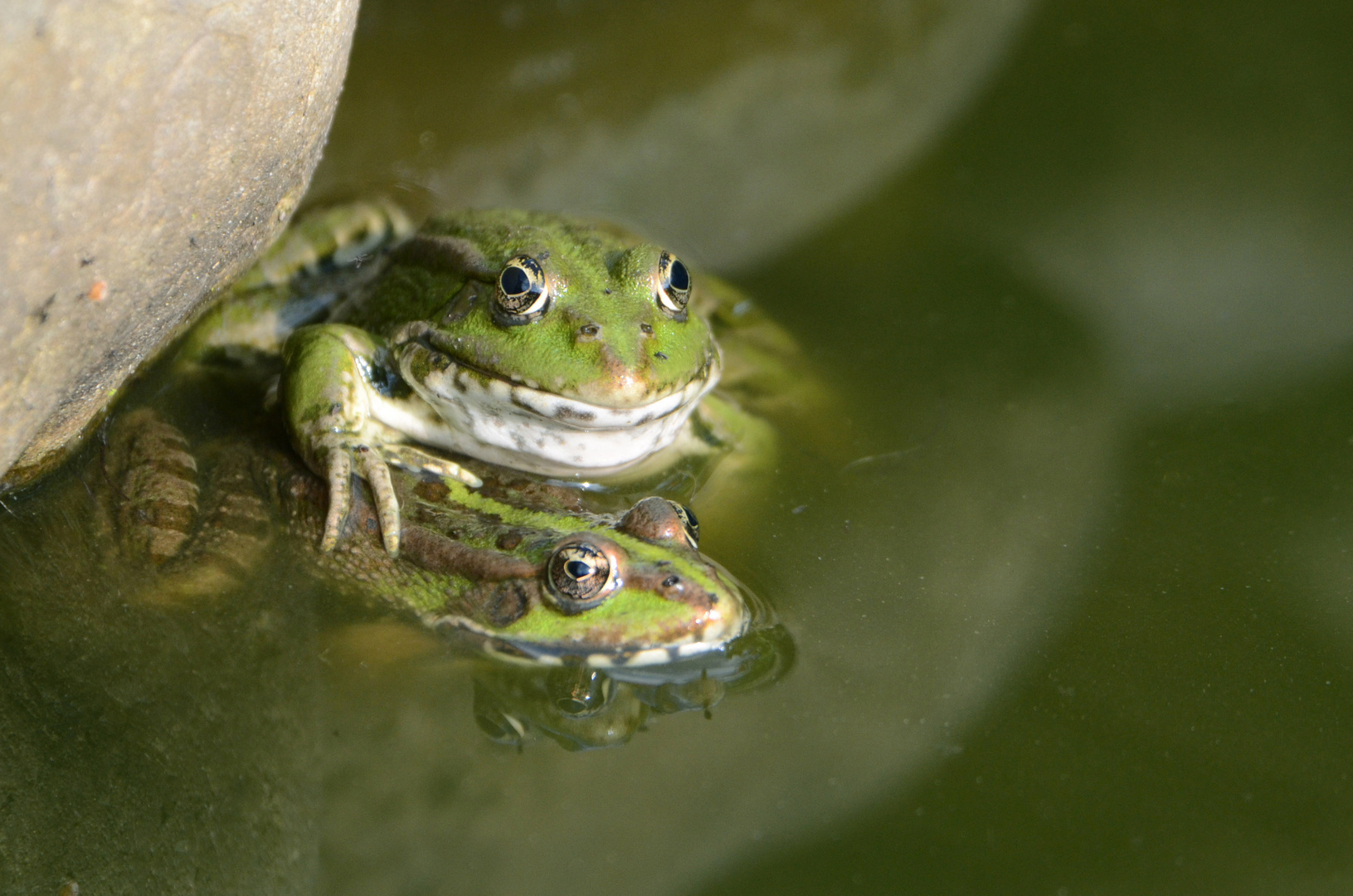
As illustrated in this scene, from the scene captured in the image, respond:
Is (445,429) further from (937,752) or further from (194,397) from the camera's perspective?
(937,752)

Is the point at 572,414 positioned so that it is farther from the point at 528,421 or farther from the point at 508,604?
the point at 508,604

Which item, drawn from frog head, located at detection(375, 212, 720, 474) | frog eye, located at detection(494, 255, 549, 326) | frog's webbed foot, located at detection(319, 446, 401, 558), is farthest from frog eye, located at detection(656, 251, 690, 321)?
frog's webbed foot, located at detection(319, 446, 401, 558)

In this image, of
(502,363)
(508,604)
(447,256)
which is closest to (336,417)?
(502,363)

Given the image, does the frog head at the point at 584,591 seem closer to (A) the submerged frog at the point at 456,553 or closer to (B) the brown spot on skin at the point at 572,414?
(A) the submerged frog at the point at 456,553

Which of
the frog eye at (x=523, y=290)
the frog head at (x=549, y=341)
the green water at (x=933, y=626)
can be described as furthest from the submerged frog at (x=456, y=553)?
the frog eye at (x=523, y=290)

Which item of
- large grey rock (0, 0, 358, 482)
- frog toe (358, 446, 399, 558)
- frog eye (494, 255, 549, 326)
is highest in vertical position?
large grey rock (0, 0, 358, 482)

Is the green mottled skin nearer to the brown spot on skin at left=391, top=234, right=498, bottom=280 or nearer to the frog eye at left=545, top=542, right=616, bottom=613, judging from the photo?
the brown spot on skin at left=391, top=234, right=498, bottom=280

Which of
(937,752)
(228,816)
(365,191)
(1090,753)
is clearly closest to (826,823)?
(937,752)
